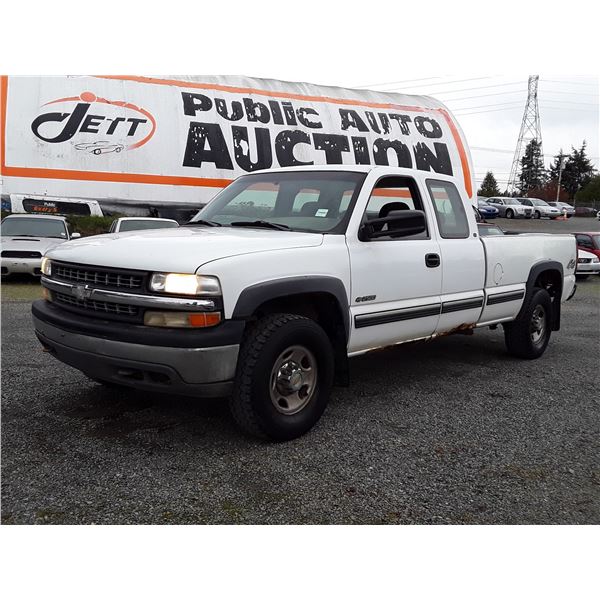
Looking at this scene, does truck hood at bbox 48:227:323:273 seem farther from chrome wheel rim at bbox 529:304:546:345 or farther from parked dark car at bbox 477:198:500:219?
Result: parked dark car at bbox 477:198:500:219

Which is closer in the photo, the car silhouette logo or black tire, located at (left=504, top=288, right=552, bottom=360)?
black tire, located at (left=504, top=288, right=552, bottom=360)

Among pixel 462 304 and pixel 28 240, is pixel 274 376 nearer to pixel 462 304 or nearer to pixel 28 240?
pixel 462 304

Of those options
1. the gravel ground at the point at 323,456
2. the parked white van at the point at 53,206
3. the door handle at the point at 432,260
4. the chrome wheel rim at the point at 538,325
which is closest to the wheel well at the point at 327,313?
the gravel ground at the point at 323,456

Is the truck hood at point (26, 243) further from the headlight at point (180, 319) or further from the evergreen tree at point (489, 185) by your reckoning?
the evergreen tree at point (489, 185)

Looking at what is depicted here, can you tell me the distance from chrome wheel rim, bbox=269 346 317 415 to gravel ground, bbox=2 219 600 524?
0.80ft

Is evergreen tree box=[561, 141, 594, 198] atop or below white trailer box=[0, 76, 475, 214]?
atop

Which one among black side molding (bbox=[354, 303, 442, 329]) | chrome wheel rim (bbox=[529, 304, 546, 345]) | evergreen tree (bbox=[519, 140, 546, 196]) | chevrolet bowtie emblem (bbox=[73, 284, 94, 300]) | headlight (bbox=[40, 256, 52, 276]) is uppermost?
evergreen tree (bbox=[519, 140, 546, 196])

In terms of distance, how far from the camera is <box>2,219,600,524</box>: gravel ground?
3027 millimetres

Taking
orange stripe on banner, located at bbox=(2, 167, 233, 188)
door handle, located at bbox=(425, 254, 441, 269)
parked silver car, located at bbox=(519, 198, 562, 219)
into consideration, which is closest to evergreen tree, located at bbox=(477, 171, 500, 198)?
parked silver car, located at bbox=(519, 198, 562, 219)

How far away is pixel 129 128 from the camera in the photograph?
15695 millimetres

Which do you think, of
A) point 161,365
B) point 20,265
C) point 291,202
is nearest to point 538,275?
point 291,202

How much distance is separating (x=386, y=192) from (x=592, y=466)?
2453mm

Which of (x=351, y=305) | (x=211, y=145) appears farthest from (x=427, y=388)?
(x=211, y=145)

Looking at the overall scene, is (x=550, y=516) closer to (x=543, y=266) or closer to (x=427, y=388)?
(x=427, y=388)
